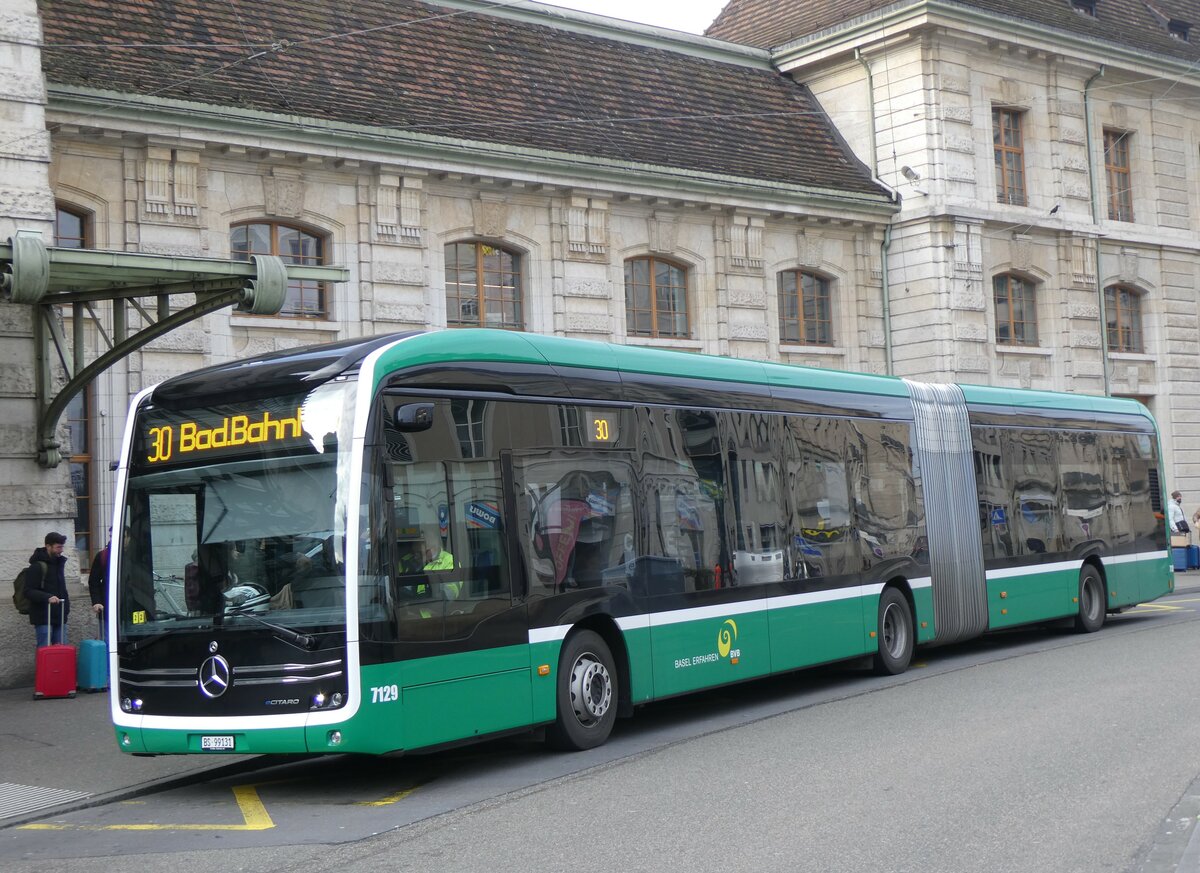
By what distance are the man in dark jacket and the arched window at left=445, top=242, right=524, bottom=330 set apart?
28.2ft

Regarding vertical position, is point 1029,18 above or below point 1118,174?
above

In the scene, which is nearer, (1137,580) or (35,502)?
(35,502)

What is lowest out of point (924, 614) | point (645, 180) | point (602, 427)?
point (924, 614)

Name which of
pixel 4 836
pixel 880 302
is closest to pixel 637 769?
pixel 4 836

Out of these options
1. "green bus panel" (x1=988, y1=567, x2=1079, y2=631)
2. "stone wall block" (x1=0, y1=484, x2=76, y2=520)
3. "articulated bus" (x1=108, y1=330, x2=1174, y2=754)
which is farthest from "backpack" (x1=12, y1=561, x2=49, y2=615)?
"green bus panel" (x1=988, y1=567, x2=1079, y2=631)

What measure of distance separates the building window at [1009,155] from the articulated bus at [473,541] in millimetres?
16433

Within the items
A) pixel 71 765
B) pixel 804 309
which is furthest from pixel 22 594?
pixel 804 309

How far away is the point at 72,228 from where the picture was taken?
18.8 meters

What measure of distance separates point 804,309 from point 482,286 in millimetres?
7525

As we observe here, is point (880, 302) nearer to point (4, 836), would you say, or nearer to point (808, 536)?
point (808, 536)

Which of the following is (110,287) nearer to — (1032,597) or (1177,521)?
(1032,597)

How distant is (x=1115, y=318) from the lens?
32719 millimetres

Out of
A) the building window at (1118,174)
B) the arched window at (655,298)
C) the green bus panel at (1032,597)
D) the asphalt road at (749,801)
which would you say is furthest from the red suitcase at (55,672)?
the building window at (1118,174)

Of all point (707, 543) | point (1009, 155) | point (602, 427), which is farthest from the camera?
point (1009, 155)
